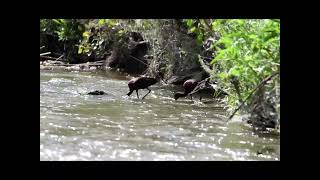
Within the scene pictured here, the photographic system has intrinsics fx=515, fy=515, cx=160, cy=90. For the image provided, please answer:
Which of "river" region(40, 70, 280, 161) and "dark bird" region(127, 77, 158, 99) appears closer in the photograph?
"river" region(40, 70, 280, 161)

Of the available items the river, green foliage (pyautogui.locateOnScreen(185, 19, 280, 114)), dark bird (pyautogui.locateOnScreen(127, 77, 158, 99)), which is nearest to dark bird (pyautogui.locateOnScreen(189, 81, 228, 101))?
the river

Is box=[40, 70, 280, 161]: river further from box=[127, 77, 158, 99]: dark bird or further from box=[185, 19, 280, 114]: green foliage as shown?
box=[185, 19, 280, 114]: green foliage

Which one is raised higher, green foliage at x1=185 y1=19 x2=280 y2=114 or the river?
green foliage at x1=185 y1=19 x2=280 y2=114

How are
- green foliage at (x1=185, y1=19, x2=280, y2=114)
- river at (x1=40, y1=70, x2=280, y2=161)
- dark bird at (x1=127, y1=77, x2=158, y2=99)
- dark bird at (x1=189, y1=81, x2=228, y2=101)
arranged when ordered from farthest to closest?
dark bird at (x1=189, y1=81, x2=228, y2=101)
dark bird at (x1=127, y1=77, x2=158, y2=99)
green foliage at (x1=185, y1=19, x2=280, y2=114)
river at (x1=40, y1=70, x2=280, y2=161)

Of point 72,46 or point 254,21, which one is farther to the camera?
point 72,46

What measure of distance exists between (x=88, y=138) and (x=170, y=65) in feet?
23.8

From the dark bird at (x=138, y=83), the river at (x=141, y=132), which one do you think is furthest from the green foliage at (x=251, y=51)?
the dark bird at (x=138, y=83)

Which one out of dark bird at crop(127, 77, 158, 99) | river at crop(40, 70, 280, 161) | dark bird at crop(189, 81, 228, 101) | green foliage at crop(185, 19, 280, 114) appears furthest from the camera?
dark bird at crop(189, 81, 228, 101)

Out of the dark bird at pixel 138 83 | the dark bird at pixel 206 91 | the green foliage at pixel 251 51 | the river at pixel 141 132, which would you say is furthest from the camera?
the dark bird at pixel 206 91

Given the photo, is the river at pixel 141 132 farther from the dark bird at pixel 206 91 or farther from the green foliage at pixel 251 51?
the green foliage at pixel 251 51

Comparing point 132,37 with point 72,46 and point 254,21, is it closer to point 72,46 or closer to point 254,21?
point 72,46

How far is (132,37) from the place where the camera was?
16547mm
